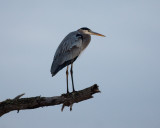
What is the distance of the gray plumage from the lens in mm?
10234

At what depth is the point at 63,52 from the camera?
34.3 feet

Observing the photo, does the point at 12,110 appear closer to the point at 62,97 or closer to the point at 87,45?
the point at 62,97

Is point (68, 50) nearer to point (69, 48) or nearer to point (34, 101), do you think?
point (69, 48)

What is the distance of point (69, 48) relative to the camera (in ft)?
34.3

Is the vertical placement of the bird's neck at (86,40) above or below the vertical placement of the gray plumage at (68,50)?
above

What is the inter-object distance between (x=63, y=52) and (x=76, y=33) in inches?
36.3

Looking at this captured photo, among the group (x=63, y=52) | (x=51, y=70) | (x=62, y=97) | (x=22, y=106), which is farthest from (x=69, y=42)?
(x=22, y=106)

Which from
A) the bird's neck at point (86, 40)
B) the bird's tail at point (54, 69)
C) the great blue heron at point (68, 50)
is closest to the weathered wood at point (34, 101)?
the bird's tail at point (54, 69)

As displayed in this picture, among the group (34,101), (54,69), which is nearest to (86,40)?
(54,69)

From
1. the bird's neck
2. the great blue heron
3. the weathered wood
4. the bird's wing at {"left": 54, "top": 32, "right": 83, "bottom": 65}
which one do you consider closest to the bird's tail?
the great blue heron

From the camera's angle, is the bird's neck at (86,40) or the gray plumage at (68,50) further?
the bird's neck at (86,40)

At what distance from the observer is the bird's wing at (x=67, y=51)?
10.2 meters

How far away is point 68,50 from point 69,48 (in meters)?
0.08

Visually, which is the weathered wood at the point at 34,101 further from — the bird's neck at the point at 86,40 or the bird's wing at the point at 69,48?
the bird's neck at the point at 86,40
